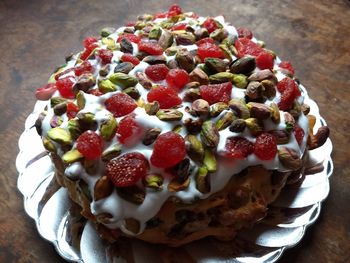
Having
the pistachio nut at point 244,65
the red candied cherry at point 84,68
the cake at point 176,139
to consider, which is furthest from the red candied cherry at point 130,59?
the pistachio nut at point 244,65

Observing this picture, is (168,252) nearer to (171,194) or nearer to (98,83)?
(171,194)

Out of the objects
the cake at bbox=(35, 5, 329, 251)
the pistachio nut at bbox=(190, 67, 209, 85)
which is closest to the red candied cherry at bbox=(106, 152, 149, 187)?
the cake at bbox=(35, 5, 329, 251)

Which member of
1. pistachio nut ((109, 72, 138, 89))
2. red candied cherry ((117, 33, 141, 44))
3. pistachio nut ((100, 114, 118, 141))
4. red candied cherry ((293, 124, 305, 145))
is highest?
red candied cherry ((117, 33, 141, 44))

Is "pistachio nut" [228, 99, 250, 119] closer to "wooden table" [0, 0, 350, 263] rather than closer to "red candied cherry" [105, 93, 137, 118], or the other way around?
"red candied cherry" [105, 93, 137, 118]

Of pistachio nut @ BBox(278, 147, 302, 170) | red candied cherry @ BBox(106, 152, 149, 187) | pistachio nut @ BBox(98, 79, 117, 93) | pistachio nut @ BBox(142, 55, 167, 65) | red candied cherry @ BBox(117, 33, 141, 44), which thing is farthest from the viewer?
red candied cherry @ BBox(117, 33, 141, 44)

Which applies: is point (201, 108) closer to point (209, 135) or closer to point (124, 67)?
point (209, 135)

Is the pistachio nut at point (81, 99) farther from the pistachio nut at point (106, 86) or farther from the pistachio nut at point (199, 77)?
the pistachio nut at point (199, 77)
